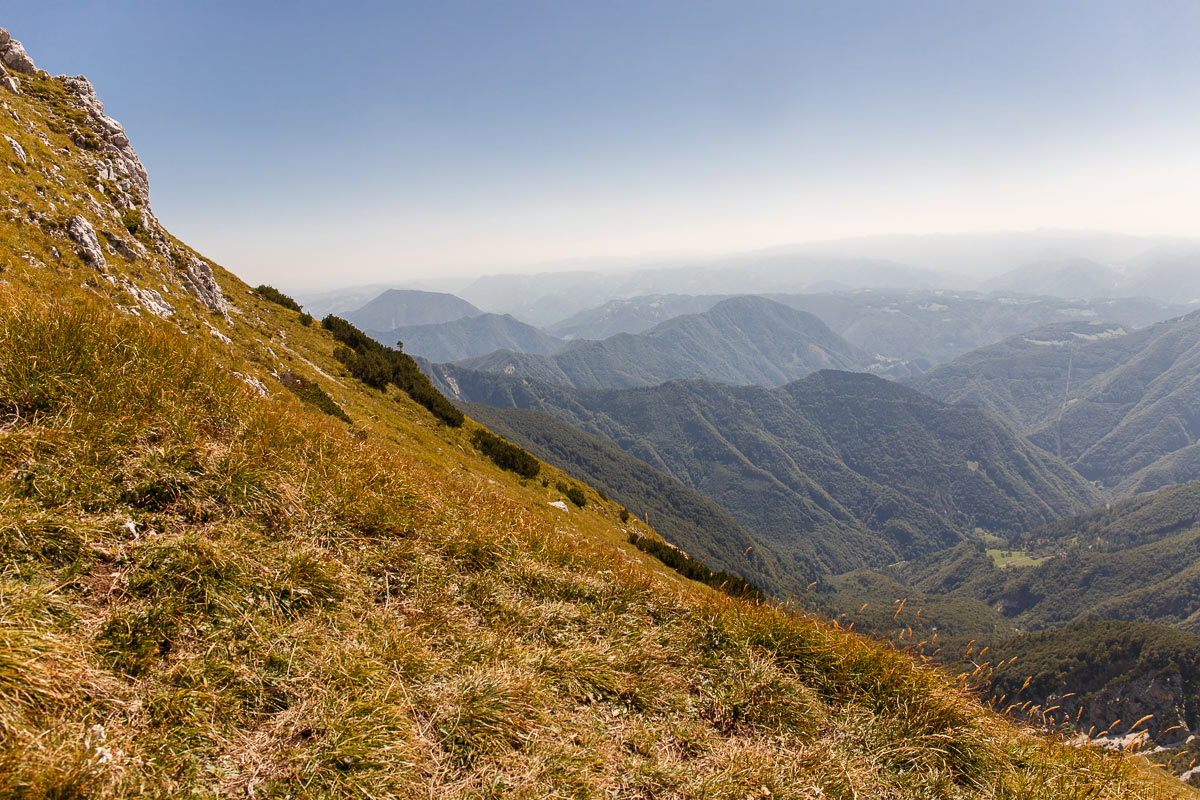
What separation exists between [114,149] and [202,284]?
1025cm

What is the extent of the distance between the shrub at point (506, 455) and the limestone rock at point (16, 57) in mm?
30546

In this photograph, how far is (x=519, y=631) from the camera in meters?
5.74

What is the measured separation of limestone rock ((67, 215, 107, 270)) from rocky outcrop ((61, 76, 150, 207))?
8630mm

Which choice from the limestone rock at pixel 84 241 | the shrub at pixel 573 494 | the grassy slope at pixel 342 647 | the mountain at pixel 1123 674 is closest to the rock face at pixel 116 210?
the limestone rock at pixel 84 241

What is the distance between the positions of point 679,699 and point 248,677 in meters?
4.30

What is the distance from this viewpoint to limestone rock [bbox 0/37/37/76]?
939 inches

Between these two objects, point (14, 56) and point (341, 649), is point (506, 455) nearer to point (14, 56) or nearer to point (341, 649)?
point (341, 649)

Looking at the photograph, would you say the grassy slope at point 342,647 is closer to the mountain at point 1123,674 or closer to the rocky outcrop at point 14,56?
the rocky outcrop at point 14,56

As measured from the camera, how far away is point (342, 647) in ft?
14.6

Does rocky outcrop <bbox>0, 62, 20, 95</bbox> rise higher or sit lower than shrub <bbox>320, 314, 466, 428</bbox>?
higher

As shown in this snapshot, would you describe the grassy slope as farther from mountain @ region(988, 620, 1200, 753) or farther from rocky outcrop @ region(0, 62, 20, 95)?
mountain @ region(988, 620, 1200, 753)

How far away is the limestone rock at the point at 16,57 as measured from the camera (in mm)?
23844

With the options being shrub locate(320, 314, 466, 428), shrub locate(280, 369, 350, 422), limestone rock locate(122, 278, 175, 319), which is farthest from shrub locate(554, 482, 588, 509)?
limestone rock locate(122, 278, 175, 319)

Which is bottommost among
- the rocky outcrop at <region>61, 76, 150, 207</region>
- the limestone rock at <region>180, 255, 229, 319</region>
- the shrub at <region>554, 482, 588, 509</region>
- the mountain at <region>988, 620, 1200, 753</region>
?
the mountain at <region>988, 620, 1200, 753</region>
